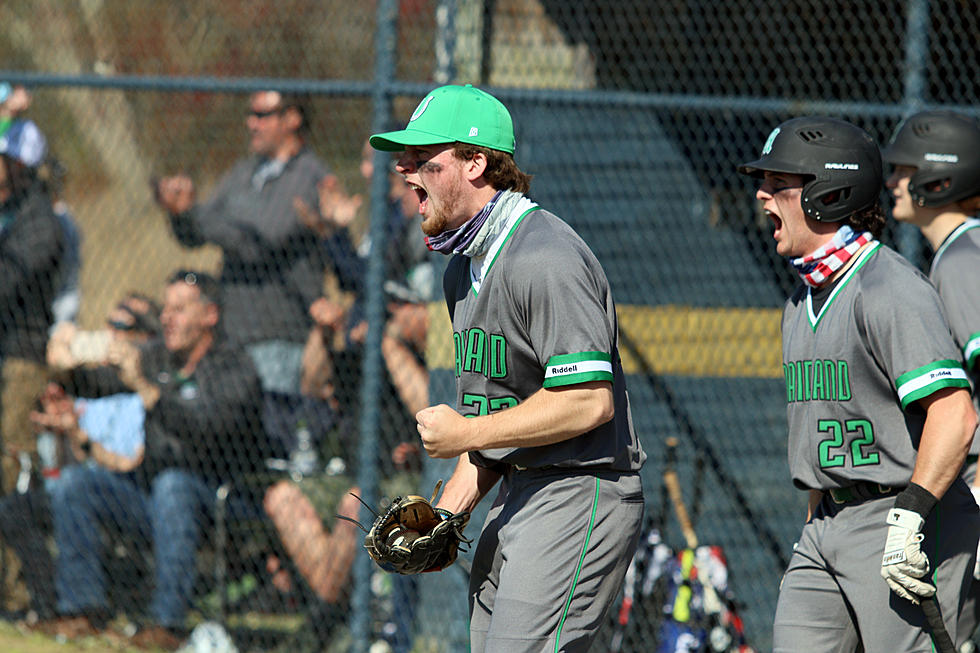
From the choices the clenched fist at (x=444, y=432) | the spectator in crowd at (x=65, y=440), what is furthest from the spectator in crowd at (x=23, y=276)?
the clenched fist at (x=444, y=432)

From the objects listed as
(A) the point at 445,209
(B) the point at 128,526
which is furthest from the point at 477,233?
(B) the point at 128,526

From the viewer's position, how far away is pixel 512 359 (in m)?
3.32

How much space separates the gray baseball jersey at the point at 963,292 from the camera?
3.98m

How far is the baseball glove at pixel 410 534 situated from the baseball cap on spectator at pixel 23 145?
4.48 meters

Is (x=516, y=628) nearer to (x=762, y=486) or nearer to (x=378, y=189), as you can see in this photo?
(x=378, y=189)

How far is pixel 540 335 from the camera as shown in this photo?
3195 mm

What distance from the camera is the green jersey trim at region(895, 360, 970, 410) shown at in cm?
324

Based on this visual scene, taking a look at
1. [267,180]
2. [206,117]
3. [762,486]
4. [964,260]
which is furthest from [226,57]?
[964,260]

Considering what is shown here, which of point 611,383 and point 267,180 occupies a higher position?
point 267,180

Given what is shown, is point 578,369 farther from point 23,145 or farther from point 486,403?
point 23,145

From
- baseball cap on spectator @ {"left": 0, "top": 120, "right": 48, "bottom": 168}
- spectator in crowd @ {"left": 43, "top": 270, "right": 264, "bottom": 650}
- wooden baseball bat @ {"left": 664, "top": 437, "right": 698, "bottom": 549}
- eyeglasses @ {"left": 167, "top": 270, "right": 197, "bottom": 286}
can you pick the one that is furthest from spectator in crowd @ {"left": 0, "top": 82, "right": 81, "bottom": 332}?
wooden baseball bat @ {"left": 664, "top": 437, "right": 698, "bottom": 549}

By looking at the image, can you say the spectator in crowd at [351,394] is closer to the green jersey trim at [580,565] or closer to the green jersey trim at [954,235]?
the green jersey trim at [954,235]

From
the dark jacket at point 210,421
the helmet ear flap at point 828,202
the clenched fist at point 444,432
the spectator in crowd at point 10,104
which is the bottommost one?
the clenched fist at point 444,432

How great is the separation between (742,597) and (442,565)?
327 centimetres
